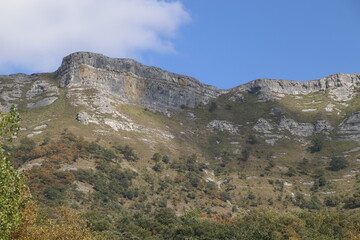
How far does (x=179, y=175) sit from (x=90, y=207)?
46434 millimetres

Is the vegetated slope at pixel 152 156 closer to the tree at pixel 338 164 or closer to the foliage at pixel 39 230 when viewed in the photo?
the tree at pixel 338 164

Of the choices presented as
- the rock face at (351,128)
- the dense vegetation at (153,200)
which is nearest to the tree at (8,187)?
the dense vegetation at (153,200)

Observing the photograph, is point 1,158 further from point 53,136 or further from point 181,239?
point 53,136

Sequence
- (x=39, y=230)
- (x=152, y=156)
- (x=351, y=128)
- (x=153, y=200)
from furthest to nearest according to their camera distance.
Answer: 1. (x=351, y=128)
2. (x=152, y=156)
3. (x=153, y=200)
4. (x=39, y=230)

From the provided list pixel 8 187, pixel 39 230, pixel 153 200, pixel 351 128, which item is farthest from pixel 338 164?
pixel 8 187

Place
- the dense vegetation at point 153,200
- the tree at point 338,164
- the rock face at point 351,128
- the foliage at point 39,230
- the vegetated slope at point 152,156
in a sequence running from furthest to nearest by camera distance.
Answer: the rock face at point 351,128
the tree at point 338,164
the vegetated slope at point 152,156
the dense vegetation at point 153,200
the foliage at point 39,230

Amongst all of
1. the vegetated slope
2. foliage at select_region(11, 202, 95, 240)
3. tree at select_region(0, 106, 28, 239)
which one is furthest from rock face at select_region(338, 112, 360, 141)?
tree at select_region(0, 106, 28, 239)

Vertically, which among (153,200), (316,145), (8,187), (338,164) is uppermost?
(316,145)

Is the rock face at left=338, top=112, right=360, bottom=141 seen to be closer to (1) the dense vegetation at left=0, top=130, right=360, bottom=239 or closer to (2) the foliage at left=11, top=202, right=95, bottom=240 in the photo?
(1) the dense vegetation at left=0, top=130, right=360, bottom=239

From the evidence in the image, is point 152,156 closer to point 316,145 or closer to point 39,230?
point 316,145

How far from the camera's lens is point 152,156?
157m

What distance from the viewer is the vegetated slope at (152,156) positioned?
124 metres

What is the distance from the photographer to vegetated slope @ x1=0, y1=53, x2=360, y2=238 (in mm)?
123875

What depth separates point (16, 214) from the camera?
76.5 feet
